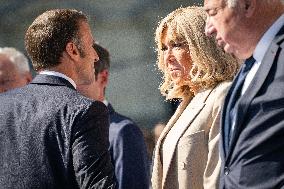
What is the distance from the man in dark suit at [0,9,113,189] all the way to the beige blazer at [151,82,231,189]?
0.39 meters

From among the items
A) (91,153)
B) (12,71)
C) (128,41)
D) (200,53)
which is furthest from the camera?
(128,41)

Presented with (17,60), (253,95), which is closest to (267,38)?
(253,95)

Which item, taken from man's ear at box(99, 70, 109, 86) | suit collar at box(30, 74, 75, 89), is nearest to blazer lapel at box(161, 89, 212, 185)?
suit collar at box(30, 74, 75, 89)

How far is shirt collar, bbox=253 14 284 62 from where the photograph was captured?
288 cm

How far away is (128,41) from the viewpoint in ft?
26.5

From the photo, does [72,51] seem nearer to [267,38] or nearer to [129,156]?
[129,156]

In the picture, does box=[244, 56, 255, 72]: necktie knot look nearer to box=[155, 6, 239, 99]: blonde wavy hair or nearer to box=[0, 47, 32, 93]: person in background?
box=[155, 6, 239, 99]: blonde wavy hair

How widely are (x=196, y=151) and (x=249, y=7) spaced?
0.83 m

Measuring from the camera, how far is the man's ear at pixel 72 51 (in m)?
3.64

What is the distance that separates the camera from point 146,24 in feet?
26.2

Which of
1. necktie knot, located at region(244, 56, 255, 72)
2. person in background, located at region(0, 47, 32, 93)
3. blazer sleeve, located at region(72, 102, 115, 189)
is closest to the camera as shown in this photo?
necktie knot, located at region(244, 56, 255, 72)

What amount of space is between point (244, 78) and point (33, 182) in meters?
0.98

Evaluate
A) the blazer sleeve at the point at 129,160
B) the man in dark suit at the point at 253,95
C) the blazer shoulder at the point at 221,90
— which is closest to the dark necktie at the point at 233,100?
the man in dark suit at the point at 253,95

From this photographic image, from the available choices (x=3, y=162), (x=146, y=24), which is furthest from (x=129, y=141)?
(x=146, y=24)
